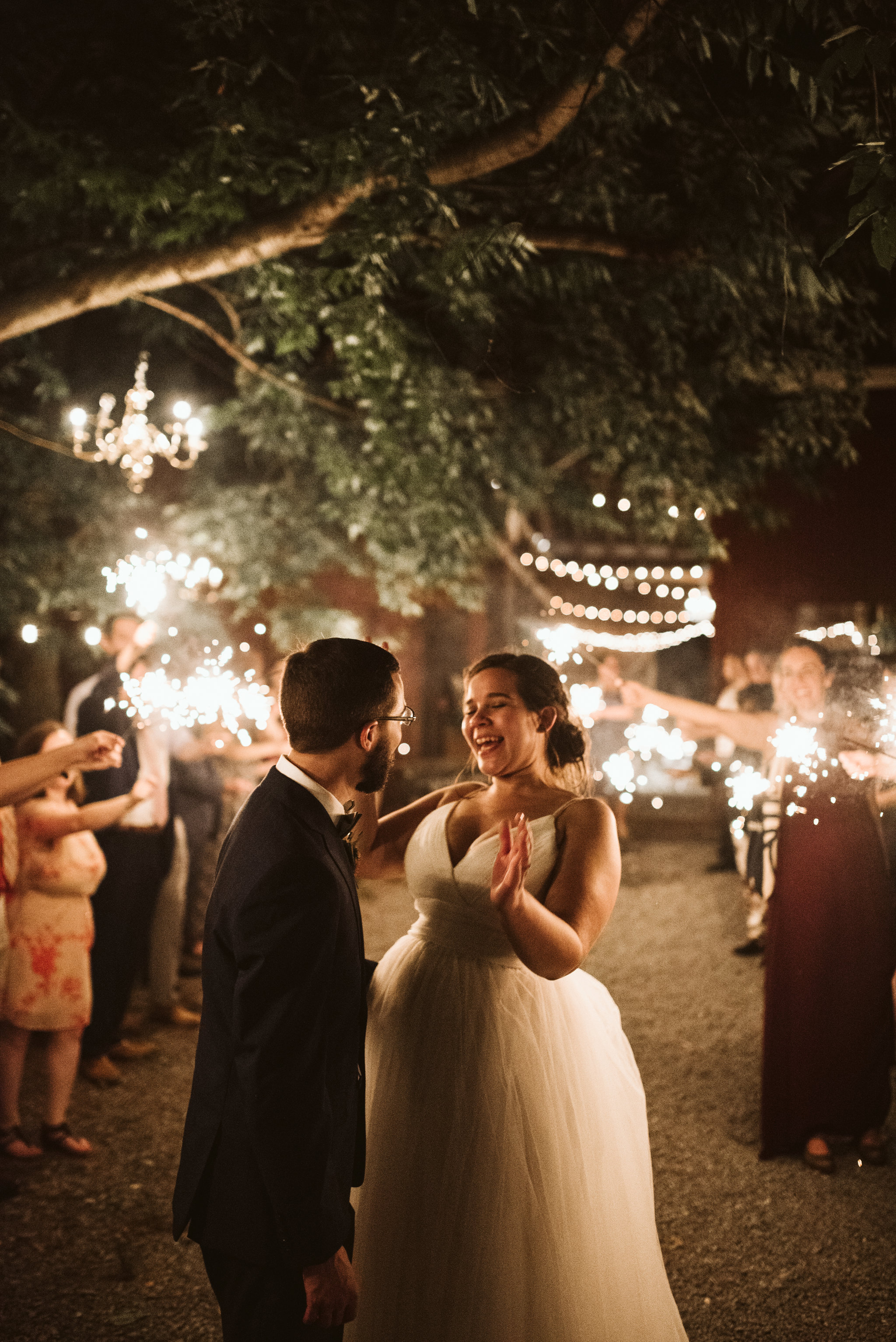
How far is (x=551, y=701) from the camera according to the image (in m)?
2.91

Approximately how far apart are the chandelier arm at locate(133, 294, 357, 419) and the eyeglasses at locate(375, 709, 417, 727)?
458cm

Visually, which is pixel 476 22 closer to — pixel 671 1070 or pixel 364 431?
pixel 364 431

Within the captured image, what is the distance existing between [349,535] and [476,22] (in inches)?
167

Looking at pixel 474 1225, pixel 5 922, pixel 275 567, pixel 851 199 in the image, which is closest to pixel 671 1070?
pixel 474 1225

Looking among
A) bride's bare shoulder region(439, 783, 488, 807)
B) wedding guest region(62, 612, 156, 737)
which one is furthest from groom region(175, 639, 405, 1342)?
wedding guest region(62, 612, 156, 737)

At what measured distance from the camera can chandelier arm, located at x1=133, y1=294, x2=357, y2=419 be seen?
6.22m

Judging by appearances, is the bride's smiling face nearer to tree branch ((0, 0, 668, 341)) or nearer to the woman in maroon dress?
the woman in maroon dress

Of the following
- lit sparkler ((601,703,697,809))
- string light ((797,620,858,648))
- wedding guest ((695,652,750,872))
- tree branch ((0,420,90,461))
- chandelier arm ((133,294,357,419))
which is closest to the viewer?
lit sparkler ((601,703,697,809))

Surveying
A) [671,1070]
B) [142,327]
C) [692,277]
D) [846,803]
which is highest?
[142,327]

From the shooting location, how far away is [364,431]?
26.9 feet

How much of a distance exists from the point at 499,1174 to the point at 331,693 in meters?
1.32

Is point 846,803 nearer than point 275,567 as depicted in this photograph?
Yes

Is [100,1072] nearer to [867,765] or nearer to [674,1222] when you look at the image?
[674,1222]

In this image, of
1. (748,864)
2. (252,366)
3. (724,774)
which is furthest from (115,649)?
(724,774)
